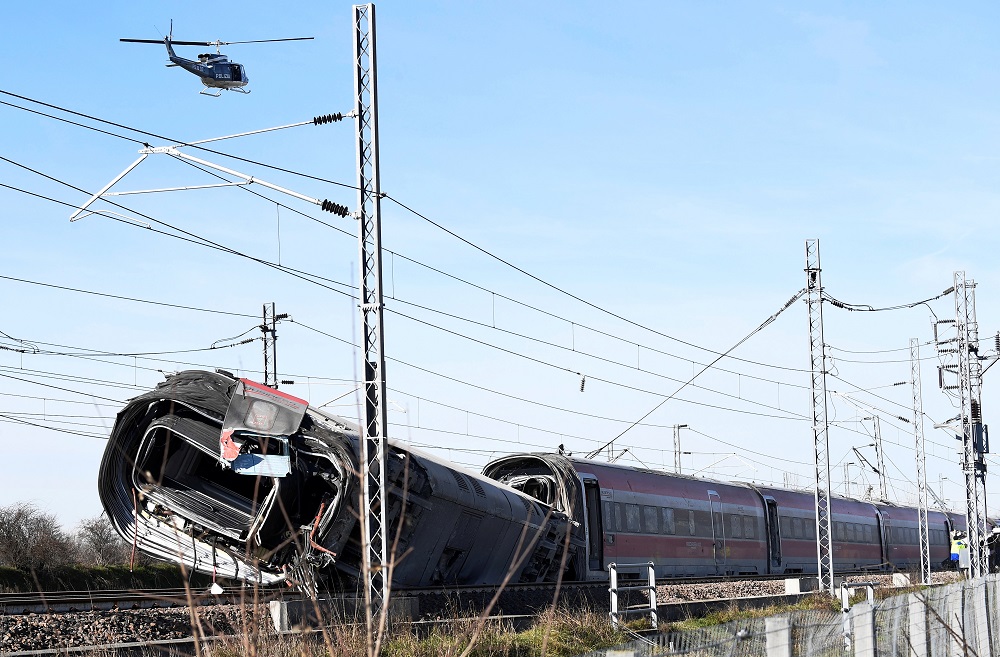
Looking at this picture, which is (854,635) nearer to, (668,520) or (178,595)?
(178,595)

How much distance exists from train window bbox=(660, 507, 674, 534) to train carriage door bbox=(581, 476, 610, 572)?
360 centimetres

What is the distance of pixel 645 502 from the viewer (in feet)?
90.6

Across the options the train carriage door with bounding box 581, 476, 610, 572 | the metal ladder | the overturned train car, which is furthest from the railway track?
the train carriage door with bounding box 581, 476, 610, 572

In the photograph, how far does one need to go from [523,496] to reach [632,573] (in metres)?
5.86

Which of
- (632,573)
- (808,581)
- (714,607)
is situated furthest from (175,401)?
(808,581)

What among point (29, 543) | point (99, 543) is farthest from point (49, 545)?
point (99, 543)

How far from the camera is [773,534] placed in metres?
35.0

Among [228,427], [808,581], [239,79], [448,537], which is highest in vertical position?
[239,79]

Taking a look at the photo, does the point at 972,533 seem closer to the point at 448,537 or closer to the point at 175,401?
the point at 448,537

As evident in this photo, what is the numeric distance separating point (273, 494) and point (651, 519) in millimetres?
14015

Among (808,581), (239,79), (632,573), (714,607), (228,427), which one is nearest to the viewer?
(228,427)

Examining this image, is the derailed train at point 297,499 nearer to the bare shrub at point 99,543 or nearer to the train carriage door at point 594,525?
the train carriage door at point 594,525

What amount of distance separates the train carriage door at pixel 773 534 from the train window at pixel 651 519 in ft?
25.4

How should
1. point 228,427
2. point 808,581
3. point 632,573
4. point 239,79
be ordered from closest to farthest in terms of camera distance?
point 228,427, point 632,573, point 808,581, point 239,79
